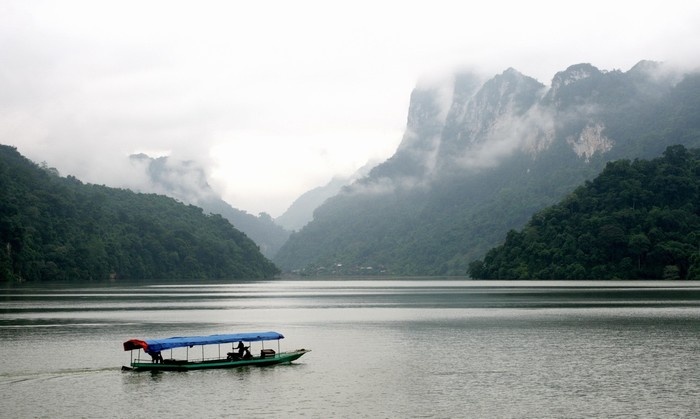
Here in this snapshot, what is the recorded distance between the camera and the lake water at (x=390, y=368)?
126 ft

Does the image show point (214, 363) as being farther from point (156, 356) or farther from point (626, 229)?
point (626, 229)

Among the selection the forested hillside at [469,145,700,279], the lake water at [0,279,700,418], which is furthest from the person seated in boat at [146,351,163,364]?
the forested hillside at [469,145,700,279]

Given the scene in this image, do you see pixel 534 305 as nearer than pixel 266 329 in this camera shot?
No

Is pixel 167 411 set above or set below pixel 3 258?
below

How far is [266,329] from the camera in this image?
2985 inches

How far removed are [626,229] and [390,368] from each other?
135834mm

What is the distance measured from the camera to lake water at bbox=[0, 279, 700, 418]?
3831 cm

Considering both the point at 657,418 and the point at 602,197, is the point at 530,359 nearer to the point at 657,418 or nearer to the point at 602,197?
A: the point at 657,418

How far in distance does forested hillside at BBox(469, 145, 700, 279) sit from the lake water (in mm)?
78568

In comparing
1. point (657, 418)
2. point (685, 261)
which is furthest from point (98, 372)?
point (685, 261)

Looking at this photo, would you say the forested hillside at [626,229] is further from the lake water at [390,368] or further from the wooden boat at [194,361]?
the wooden boat at [194,361]

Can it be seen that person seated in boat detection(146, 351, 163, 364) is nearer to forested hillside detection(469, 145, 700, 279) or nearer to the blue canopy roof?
the blue canopy roof

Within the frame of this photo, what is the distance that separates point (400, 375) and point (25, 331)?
40.8 metres

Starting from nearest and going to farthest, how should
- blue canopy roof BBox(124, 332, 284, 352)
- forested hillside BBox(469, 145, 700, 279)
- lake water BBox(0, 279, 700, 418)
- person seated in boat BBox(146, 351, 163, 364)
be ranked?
1. lake water BBox(0, 279, 700, 418)
2. blue canopy roof BBox(124, 332, 284, 352)
3. person seated in boat BBox(146, 351, 163, 364)
4. forested hillside BBox(469, 145, 700, 279)
